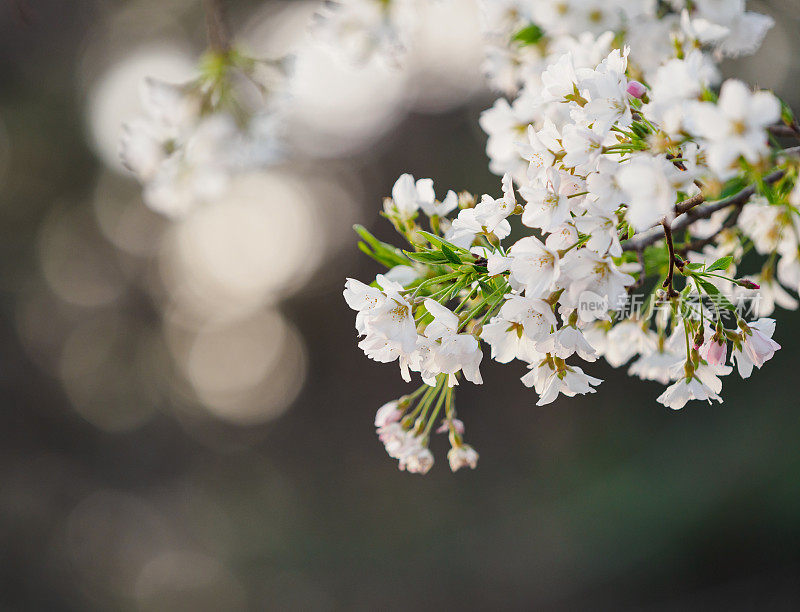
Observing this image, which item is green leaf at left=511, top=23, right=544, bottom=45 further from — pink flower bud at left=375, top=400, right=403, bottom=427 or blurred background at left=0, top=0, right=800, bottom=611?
blurred background at left=0, top=0, right=800, bottom=611

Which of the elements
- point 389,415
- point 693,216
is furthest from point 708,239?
point 389,415

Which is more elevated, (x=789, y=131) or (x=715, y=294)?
(x=789, y=131)

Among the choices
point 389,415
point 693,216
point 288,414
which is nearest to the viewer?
point 693,216

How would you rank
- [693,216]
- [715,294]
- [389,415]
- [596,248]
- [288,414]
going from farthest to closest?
[288,414] → [389,415] → [693,216] → [715,294] → [596,248]

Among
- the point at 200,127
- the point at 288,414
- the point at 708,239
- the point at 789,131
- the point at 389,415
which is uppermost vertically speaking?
the point at 789,131

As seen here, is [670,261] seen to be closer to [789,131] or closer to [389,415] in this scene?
[789,131]

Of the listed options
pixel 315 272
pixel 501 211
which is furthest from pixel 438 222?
pixel 315 272
